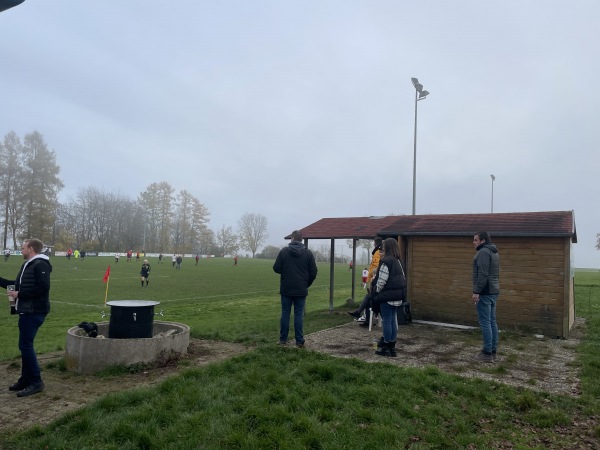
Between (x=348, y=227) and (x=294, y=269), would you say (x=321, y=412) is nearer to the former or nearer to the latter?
(x=294, y=269)

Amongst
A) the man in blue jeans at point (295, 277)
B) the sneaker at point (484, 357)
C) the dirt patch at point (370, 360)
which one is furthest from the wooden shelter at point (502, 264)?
the man in blue jeans at point (295, 277)

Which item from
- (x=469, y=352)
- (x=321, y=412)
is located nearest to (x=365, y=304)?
(x=469, y=352)

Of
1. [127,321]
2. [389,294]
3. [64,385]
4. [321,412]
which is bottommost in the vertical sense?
[64,385]

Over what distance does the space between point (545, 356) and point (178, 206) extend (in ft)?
286

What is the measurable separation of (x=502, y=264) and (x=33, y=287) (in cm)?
877

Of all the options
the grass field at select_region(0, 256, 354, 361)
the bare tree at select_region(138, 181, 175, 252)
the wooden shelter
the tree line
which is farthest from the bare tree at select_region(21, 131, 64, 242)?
the wooden shelter

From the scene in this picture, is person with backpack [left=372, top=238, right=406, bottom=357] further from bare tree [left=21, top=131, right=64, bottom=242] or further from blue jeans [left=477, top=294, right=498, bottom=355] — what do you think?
bare tree [left=21, top=131, right=64, bottom=242]

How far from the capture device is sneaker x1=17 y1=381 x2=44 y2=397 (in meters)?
5.11

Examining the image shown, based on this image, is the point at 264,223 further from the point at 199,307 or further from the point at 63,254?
the point at 199,307

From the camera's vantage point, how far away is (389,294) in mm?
6750

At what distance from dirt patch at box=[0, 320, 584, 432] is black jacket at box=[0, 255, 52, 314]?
3.34ft

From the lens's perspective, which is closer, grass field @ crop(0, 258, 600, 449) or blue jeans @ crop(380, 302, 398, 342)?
grass field @ crop(0, 258, 600, 449)

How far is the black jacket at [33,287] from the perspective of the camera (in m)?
5.20

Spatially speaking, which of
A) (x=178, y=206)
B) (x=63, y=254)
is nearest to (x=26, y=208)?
(x=63, y=254)
